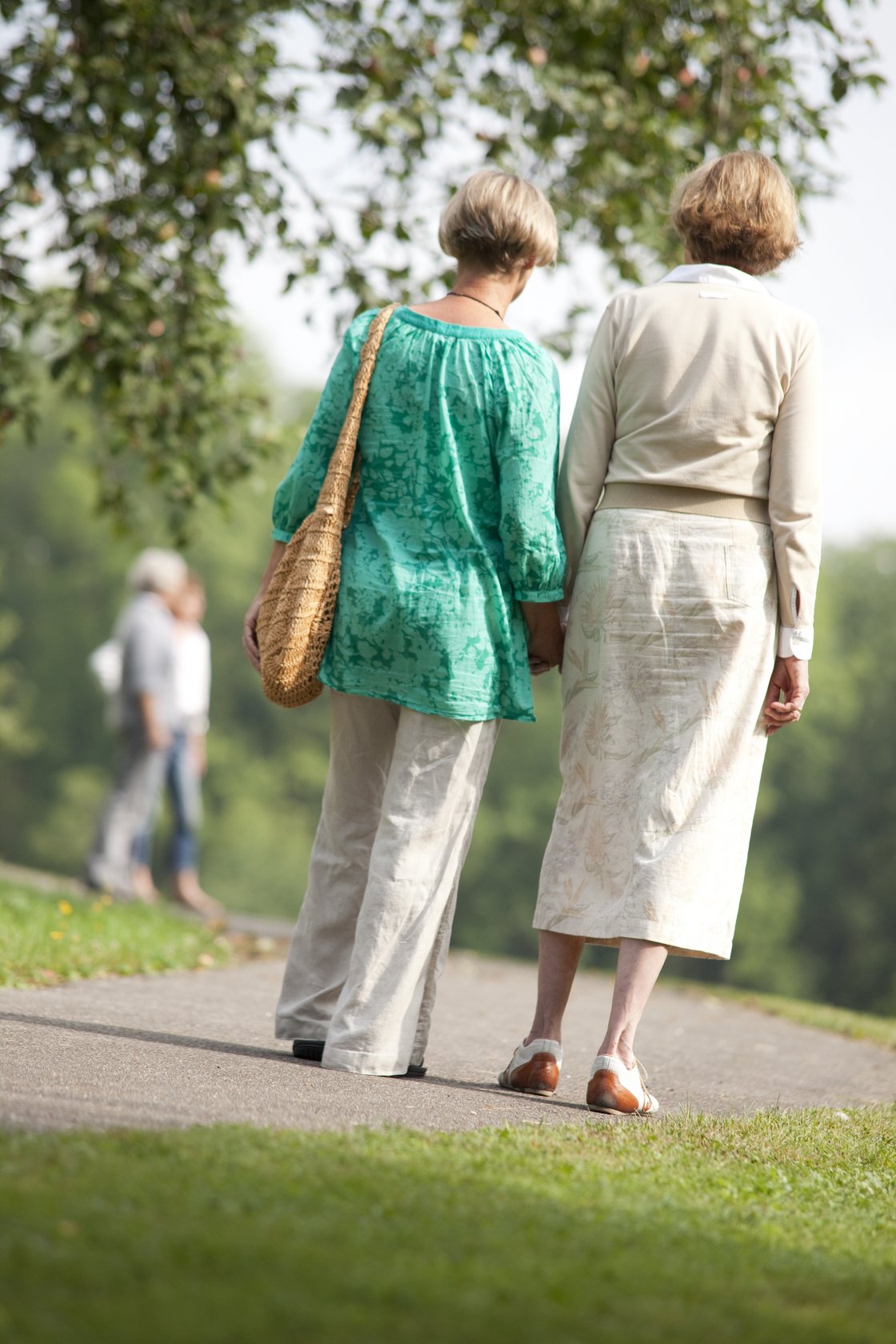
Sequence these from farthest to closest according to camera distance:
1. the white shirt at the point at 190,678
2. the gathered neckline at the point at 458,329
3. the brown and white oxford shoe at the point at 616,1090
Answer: the white shirt at the point at 190,678 → the gathered neckline at the point at 458,329 → the brown and white oxford shoe at the point at 616,1090

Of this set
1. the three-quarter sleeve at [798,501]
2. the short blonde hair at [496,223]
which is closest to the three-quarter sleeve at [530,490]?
the short blonde hair at [496,223]

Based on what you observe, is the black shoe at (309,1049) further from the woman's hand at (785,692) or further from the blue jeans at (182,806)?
the blue jeans at (182,806)

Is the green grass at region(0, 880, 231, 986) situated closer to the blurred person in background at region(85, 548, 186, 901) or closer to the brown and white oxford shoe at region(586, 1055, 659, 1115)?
the blurred person in background at region(85, 548, 186, 901)

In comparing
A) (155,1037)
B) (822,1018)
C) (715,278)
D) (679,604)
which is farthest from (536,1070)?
(822,1018)

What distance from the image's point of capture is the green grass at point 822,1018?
22.8 ft

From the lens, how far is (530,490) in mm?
3805

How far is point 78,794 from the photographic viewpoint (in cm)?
4747

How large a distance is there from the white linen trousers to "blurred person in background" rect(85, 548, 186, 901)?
5356mm

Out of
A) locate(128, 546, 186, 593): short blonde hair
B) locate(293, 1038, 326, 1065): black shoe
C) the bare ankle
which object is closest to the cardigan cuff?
the bare ankle

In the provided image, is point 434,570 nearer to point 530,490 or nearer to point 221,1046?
point 530,490

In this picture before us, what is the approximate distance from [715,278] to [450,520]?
938mm

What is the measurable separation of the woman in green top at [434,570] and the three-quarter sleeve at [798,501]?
55 cm

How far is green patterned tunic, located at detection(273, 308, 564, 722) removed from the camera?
3828mm

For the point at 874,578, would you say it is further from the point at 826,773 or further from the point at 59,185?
the point at 59,185
